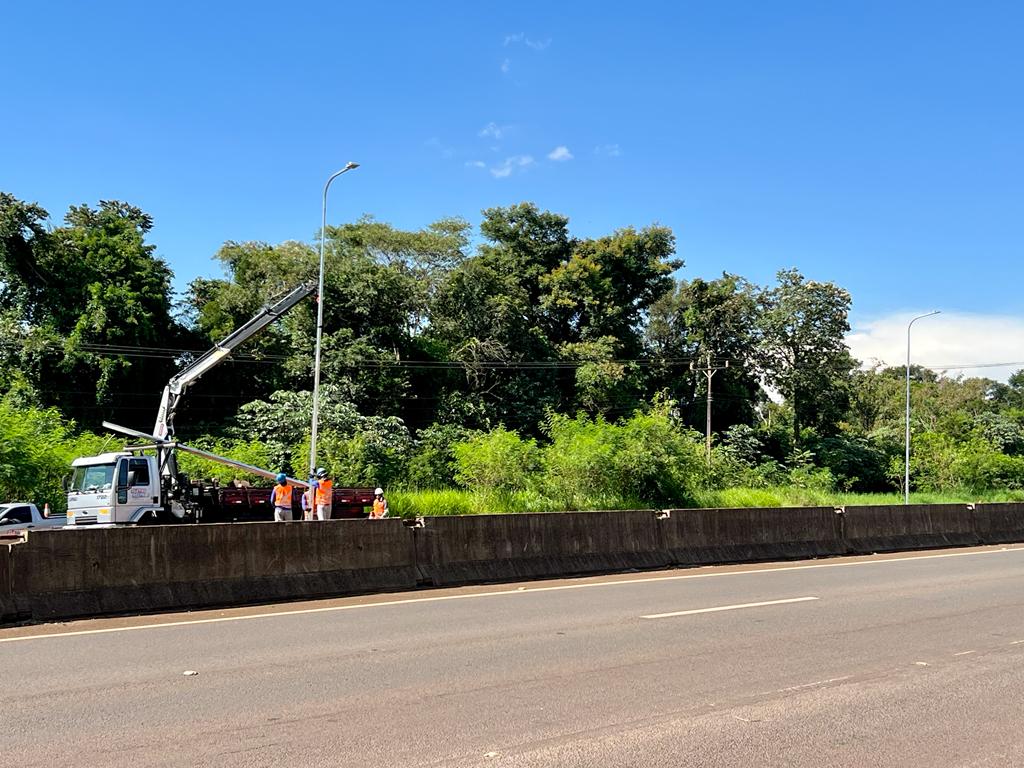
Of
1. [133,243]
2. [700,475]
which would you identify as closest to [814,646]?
[700,475]

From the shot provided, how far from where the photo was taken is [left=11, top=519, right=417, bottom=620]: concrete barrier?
10812mm

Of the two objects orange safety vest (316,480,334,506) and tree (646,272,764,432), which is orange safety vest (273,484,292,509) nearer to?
orange safety vest (316,480,334,506)

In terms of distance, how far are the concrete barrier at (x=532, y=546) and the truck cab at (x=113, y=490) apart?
10395 millimetres

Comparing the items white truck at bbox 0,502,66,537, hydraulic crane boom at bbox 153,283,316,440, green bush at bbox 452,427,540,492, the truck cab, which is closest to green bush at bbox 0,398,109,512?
hydraulic crane boom at bbox 153,283,316,440

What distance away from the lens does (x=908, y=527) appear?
21734mm

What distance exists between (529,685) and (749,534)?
41.0 feet

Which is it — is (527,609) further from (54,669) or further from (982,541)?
(982,541)

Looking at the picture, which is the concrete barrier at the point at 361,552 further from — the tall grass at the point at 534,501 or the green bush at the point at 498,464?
the green bush at the point at 498,464

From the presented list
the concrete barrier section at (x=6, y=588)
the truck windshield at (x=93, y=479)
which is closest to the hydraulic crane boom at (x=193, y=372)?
the truck windshield at (x=93, y=479)

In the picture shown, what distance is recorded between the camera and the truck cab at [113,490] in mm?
20984

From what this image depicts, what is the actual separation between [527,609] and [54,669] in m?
5.65

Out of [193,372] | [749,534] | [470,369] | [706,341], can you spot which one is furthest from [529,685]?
[706,341]

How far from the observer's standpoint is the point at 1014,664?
8016 millimetres

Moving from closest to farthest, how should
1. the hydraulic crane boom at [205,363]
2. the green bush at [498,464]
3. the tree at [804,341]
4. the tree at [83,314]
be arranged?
the hydraulic crane boom at [205,363] < the green bush at [498,464] < the tree at [83,314] < the tree at [804,341]
